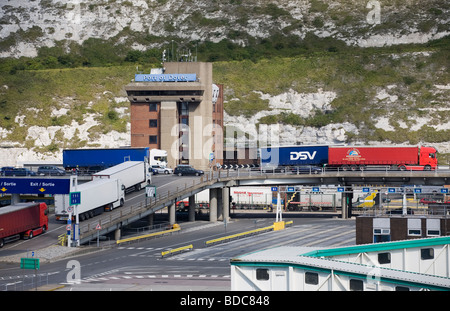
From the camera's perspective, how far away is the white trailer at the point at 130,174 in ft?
254

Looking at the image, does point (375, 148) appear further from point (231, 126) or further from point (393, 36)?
point (393, 36)

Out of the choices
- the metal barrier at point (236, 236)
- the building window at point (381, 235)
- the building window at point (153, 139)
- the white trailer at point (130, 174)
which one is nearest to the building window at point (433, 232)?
the building window at point (381, 235)

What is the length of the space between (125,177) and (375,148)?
125ft

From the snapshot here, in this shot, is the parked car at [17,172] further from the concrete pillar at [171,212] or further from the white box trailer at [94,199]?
the concrete pillar at [171,212]

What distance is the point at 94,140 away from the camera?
155m

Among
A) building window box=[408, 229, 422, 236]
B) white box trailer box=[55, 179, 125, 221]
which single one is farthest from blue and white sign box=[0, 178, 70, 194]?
building window box=[408, 229, 422, 236]

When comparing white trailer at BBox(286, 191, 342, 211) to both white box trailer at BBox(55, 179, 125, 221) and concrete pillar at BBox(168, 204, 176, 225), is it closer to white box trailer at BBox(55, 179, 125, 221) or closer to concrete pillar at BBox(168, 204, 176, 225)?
concrete pillar at BBox(168, 204, 176, 225)

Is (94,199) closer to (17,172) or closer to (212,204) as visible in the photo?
(212,204)

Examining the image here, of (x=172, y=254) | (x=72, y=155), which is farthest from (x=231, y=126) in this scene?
(x=172, y=254)

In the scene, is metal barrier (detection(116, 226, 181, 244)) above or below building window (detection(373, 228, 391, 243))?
below

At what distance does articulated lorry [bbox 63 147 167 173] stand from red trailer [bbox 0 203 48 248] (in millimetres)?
29995

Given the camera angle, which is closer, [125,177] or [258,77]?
[125,177]

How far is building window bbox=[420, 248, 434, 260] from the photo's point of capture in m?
30.6

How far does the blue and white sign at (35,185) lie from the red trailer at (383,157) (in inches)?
1786
